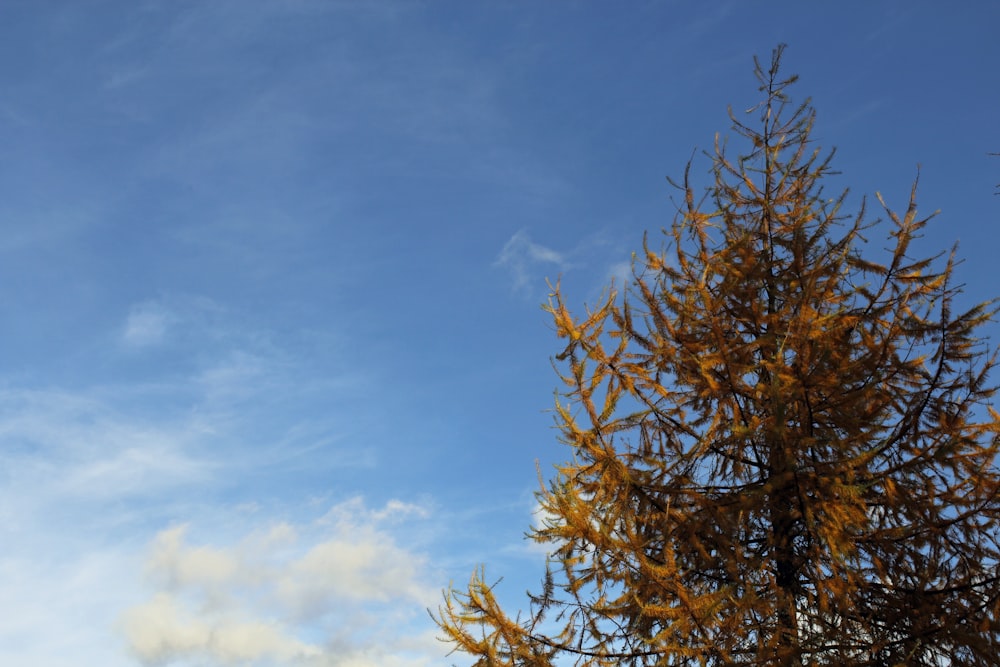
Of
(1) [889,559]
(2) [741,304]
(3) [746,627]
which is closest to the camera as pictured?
(3) [746,627]

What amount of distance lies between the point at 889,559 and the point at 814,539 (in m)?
1.10

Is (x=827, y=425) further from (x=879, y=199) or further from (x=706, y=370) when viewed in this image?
(x=879, y=199)

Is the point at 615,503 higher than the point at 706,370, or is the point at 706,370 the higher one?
the point at 706,370

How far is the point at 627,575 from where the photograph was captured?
7.17 m

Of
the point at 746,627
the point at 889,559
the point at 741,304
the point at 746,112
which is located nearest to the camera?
the point at 746,627

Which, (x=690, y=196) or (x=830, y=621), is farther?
(x=690, y=196)

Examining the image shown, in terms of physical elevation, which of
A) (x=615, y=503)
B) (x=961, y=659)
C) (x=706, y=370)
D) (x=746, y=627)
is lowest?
(x=961, y=659)

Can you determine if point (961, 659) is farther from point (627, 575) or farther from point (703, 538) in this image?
point (627, 575)

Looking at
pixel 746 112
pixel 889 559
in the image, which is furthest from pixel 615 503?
pixel 746 112

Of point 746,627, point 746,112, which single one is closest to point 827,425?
point 746,627

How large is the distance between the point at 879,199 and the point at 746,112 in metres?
2.14

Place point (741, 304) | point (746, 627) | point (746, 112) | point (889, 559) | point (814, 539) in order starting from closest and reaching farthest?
point (746, 627)
point (814, 539)
point (889, 559)
point (741, 304)
point (746, 112)

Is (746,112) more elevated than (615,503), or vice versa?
(746,112)

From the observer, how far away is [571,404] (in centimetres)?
732
